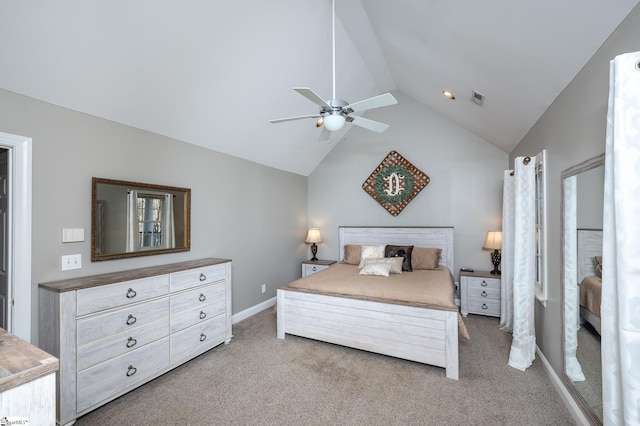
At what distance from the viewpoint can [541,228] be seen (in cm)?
266

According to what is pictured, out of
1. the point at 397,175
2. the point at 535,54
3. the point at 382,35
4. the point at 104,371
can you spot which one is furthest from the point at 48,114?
the point at 397,175

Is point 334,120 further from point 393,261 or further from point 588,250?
point 393,261

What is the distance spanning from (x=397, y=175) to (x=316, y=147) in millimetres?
1490

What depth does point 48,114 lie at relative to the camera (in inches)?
85.7

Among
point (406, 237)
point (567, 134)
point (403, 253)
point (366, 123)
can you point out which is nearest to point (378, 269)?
point (403, 253)

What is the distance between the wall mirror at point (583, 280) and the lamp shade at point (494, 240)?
75.7 inches

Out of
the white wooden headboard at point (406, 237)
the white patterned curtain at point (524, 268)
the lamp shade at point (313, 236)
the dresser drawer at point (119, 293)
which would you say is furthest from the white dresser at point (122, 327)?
the white patterned curtain at point (524, 268)

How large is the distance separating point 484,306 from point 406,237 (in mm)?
1454

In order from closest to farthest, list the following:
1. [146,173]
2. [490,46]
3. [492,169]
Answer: [490,46] → [146,173] → [492,169]

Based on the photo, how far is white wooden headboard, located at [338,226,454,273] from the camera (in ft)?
14.6

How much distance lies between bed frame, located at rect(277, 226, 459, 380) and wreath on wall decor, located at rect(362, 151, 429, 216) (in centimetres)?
235

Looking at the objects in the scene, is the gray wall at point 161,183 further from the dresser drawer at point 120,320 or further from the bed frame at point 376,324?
the bed frame at point 376,324

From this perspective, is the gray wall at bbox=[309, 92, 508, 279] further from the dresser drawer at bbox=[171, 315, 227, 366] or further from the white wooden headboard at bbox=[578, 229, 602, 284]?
the dresser drawer at bbox=[171, 315, 227, 366]

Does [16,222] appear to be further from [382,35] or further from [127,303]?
[382,35]
